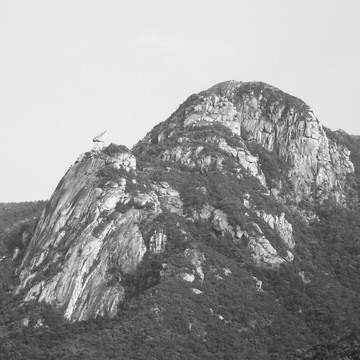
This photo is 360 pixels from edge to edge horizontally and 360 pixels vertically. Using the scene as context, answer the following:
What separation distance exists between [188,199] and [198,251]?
18.7 meters

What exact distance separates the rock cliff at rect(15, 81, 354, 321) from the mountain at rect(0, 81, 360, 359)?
0.26 m

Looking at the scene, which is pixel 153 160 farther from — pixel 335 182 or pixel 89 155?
pixel 335 182

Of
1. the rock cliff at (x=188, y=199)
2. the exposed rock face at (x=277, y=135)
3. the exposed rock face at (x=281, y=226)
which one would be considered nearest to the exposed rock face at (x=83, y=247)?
the rock cliff at (x=188, y=199)

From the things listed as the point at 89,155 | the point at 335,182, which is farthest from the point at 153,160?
the point at 335,182

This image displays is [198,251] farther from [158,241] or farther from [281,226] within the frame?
[281,226]

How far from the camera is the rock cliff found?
140750mm

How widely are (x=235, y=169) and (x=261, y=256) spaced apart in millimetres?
27239

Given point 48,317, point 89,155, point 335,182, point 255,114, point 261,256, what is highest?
point 255,114

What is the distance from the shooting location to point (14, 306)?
138625mm

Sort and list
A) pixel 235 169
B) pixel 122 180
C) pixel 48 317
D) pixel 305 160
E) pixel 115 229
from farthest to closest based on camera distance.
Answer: pixel 305 160 → pixel 235 169 → pixel 122 180 → pixel 115 229 → pixel 48 317

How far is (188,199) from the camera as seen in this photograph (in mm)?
162250

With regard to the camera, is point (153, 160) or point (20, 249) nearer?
point (20, 249)

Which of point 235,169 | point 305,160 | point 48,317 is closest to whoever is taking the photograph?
point 48,317

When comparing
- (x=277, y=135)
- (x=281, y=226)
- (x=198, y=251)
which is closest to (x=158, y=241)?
(x=198, y=251)
